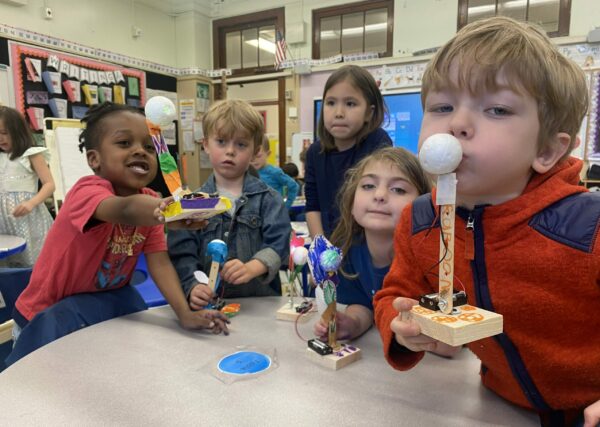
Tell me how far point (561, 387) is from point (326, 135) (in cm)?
144

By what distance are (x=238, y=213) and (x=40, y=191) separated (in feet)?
7.24

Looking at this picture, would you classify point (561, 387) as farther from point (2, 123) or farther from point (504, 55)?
point (2, 123)

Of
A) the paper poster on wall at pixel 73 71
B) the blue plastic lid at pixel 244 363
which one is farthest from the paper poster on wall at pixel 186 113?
the blue plastic lid at pixel 244 363

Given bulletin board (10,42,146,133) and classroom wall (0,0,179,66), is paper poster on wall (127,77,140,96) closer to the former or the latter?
bulletin board (10,42,146,133)

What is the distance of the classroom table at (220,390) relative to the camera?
685 millimetres

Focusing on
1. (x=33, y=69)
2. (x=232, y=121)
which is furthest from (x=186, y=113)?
(x=232, y=121)

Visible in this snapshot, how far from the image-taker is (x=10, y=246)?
7.06 ft

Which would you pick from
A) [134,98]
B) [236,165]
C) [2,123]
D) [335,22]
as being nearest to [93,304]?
[236,165]

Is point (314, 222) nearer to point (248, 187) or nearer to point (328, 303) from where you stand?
point (248, 187)

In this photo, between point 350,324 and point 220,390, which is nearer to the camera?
point 220,390

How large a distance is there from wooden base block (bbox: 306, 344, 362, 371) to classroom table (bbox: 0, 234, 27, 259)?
1.79 meters

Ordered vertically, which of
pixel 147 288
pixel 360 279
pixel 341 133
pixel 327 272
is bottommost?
pixel 147 288

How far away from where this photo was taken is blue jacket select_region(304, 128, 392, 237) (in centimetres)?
188

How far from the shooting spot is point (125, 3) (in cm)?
544
